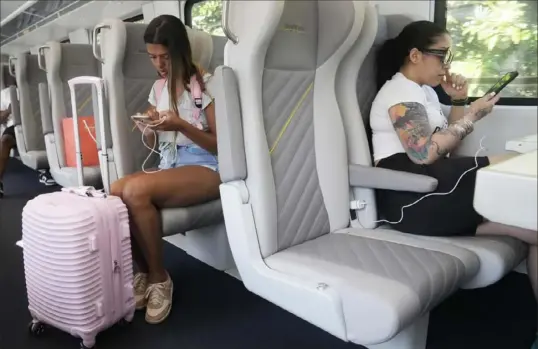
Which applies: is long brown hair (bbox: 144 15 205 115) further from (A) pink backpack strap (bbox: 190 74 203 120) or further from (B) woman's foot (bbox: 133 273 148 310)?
(B) woman's foot (bbox: 133 273 148 310)

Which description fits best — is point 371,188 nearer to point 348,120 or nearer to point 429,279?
point 348,120

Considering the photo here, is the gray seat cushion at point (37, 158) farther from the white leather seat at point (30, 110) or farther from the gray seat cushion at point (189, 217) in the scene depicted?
the gray seat cushion at point (189, 217)

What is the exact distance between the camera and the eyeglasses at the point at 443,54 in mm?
1606

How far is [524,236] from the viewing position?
1.08 m

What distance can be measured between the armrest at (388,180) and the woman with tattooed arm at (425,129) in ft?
0.12

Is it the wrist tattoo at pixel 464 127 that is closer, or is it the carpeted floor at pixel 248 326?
the wrist tattoo at pixel 464 127

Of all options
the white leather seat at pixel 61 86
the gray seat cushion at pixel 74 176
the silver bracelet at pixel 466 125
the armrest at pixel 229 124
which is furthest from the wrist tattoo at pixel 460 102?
the white leather seat at pixel 61 86

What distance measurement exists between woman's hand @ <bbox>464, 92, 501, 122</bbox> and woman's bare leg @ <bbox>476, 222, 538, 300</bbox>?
343 mm

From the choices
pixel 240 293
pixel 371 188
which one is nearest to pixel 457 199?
pixel 371 188

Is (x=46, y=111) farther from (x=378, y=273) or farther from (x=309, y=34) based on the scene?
(x=378, y=273)

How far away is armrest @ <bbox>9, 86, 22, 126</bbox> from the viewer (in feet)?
15.4

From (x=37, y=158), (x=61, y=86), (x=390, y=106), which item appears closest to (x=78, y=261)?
(x=390, y=106)

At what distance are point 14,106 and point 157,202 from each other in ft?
12.2

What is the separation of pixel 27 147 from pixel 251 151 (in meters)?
3.94
